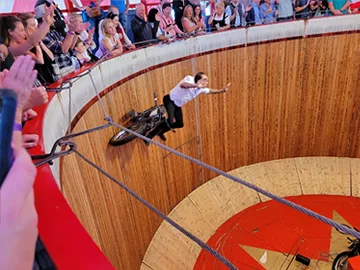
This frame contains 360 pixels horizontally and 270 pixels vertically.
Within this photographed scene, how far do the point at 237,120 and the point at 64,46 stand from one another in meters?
3.31

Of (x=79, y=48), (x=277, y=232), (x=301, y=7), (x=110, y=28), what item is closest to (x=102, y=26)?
(x=110, y=28)

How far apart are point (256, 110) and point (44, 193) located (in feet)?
15.9

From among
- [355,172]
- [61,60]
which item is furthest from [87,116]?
[355,172]

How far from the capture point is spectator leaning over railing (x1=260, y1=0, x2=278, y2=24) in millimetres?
5406

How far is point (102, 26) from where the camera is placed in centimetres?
358

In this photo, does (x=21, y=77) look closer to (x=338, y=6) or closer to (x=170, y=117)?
(x=170, y=117)

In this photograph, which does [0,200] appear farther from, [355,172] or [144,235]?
[355,172]

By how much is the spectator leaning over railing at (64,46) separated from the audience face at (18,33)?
53 cm

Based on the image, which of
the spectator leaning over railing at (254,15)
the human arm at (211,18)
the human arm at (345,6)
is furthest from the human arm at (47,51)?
the human arm at (345,6)

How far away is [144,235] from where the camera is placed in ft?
13.3

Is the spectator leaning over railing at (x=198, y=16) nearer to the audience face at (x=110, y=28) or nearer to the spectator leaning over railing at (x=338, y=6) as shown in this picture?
the audience face at (x=110, y=28)

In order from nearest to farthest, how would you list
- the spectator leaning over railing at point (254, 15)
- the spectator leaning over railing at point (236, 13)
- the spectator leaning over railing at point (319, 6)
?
the spectator leaning over railing at point (236, 13) < the spectator leaning over railing at point (254, 15) < the spectator leaning over railing at point (319, 6)

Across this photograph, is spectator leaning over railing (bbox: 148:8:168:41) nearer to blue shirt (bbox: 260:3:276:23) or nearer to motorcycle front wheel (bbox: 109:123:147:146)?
motorcycle front wheel (bbox: 109:123:147:146)

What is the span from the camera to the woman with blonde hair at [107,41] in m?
3.55
